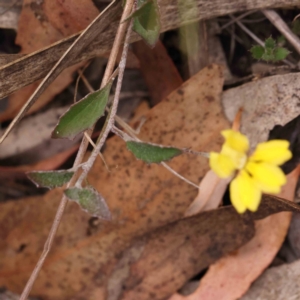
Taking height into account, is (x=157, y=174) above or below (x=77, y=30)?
below

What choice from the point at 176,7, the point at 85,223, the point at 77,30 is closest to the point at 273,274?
the point at 85,223

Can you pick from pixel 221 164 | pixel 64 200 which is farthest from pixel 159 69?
pixel 221 164

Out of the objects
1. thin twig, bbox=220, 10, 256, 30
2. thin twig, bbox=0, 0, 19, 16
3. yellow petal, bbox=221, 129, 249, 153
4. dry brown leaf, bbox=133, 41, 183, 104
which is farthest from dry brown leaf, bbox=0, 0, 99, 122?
yellow petal, bbox=221, 129, 249, 153

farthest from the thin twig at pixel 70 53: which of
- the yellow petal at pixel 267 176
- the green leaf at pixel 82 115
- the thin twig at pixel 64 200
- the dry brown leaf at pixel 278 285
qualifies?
the dry brown leaf at pixel 278 285

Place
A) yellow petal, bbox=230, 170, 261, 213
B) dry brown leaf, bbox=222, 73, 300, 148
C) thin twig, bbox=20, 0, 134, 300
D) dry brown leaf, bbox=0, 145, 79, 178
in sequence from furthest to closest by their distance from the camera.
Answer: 1. dry brown leaf, bbox=0, 145, 79, 178
2. dry brown leaf, bbox=222, 73, 300, 148
3. thin twig, bbox=20, 0, 134, 300
4. yellow petal, bbox=230, 170, 261, 213

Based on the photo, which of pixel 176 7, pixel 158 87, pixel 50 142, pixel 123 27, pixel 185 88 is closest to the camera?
pixel 123 27

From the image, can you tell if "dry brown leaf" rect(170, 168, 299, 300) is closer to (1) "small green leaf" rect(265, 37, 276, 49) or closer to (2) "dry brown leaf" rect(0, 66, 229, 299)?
(2) "dry brown leaf" rect(0, 66, 229, 299)

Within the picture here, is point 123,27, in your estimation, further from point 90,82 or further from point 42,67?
point 90,82
